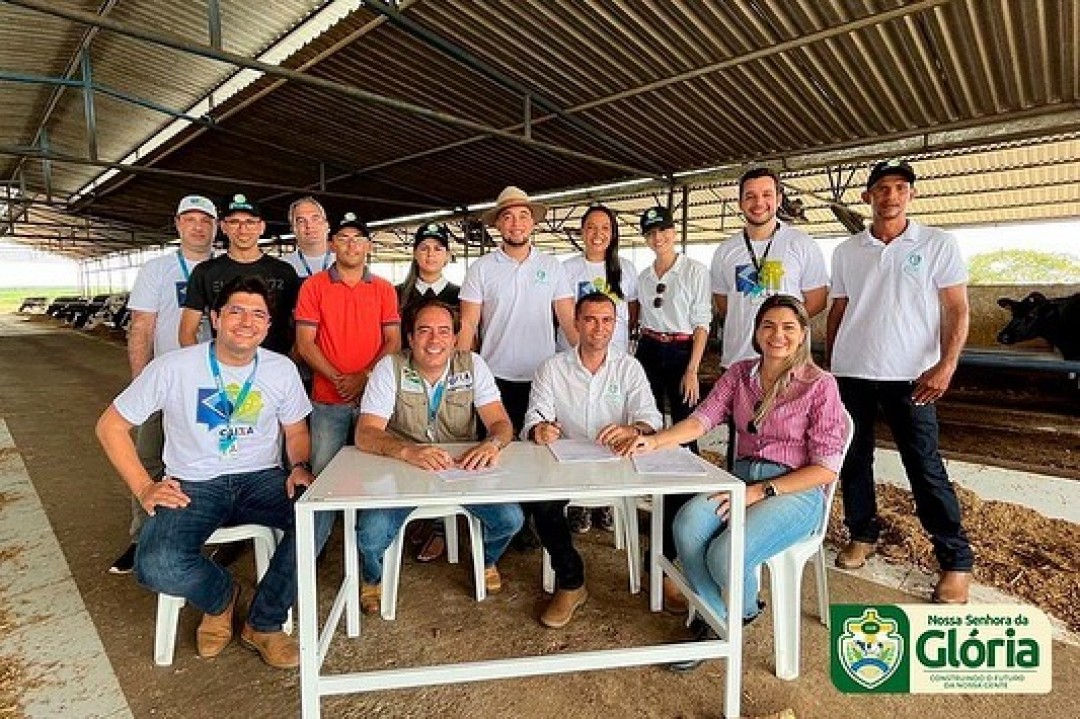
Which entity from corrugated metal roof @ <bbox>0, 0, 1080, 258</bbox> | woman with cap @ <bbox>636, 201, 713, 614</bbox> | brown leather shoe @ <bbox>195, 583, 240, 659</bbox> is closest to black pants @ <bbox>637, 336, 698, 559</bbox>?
woman with cap @ <bbox>636, 201, 713, 614</bbox>

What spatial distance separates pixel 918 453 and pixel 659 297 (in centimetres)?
123

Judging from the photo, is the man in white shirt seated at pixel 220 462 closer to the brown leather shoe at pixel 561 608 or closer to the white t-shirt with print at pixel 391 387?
the white t-shirt with print at pixel 391 387

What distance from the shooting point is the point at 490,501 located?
172 centimetres

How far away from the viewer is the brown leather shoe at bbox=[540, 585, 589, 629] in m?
2.33

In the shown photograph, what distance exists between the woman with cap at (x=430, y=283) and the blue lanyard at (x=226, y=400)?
974mm

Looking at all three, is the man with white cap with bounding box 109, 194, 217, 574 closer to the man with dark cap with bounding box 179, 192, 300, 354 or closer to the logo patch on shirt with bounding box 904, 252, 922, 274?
the man with dark cap with bounding box 179, 192, 300, 354

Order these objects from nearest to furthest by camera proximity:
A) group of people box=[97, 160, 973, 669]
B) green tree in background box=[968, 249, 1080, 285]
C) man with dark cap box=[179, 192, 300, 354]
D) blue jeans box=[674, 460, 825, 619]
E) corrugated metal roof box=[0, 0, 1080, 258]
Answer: blue jeans box=[674, 460, 825, 619] → group of people box=[97, 160, 973, 669] → man with dark cap box=[179, 192, 300, 354] → corrugated metal roof box=[0, 0, 1080, 258] → green tree in background box=[968, 249, 1080, 285]

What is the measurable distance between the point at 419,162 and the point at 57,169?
31.9ft

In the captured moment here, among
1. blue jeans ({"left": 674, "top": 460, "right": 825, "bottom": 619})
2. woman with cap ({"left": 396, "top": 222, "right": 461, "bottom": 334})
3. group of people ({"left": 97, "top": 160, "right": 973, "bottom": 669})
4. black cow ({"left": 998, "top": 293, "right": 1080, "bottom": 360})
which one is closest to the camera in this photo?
blue jeans ({"left": 674, "top": 460, "right": 825, "bottom": 619})

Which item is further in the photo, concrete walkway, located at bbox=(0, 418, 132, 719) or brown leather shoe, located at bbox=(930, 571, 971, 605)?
brown leather shoe, located at bbox=(930, 571, 971, 605)

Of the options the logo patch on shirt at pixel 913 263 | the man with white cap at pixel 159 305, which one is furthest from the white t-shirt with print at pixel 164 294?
the logo patch on shirt at pixel 913 263

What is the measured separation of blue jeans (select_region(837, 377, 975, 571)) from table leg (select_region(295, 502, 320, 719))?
2.13 metres

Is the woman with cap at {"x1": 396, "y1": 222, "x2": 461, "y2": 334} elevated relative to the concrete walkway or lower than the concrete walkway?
elevated

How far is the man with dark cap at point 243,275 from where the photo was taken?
2.58 metres
